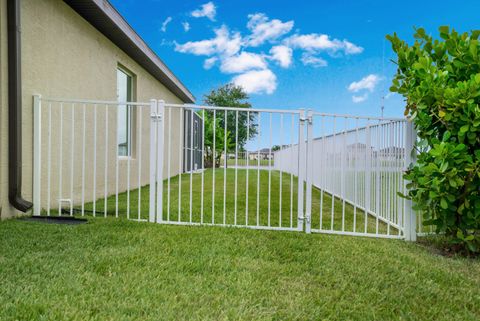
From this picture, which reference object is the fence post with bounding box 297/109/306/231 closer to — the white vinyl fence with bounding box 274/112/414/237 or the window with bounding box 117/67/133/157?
the white vinyl fence with bounding box 274/112/414/237

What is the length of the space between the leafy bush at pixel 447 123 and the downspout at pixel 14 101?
11.9ft

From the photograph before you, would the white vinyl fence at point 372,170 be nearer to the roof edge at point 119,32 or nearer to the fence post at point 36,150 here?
the fence post at point 36,150

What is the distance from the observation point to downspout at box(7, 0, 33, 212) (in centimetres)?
309

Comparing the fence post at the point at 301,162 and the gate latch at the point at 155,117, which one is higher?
the gate latch at the point at 155,117

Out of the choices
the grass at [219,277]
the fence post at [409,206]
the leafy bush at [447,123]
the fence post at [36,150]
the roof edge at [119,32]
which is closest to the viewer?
the grass at [219,277]

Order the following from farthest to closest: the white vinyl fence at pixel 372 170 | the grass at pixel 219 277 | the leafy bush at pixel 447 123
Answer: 1. the white vinyl fence at pixel 372 170
2. the leafy bush at pixel 447 123
3. the grass at pixel 219 277

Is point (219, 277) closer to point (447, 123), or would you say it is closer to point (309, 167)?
point (309, 167)

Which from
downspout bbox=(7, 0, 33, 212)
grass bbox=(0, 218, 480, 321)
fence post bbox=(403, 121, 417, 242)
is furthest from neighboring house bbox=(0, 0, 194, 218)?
fence post bbox=(403, 121, 417, 242)

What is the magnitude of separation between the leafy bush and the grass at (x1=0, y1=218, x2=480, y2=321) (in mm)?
413

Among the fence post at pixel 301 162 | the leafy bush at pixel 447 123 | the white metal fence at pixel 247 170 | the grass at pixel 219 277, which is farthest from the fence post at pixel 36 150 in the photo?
the leafy bush at pixel 447 123

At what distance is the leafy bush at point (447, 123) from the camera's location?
2.38m

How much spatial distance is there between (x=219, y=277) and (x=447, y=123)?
2.19 m

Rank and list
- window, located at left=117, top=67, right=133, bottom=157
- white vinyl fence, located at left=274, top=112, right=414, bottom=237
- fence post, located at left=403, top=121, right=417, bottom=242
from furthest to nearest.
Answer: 1. window, located at left=117, top=67, right=133, bottom=157
2. white vinyl fence, located at left=274, top=112, right=414, bottom=237
3. fence post, located at left=403, top=121, right=417, bottom=242

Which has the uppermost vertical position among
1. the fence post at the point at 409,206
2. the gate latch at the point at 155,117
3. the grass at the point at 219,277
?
the gate latch at the point at 155,117
